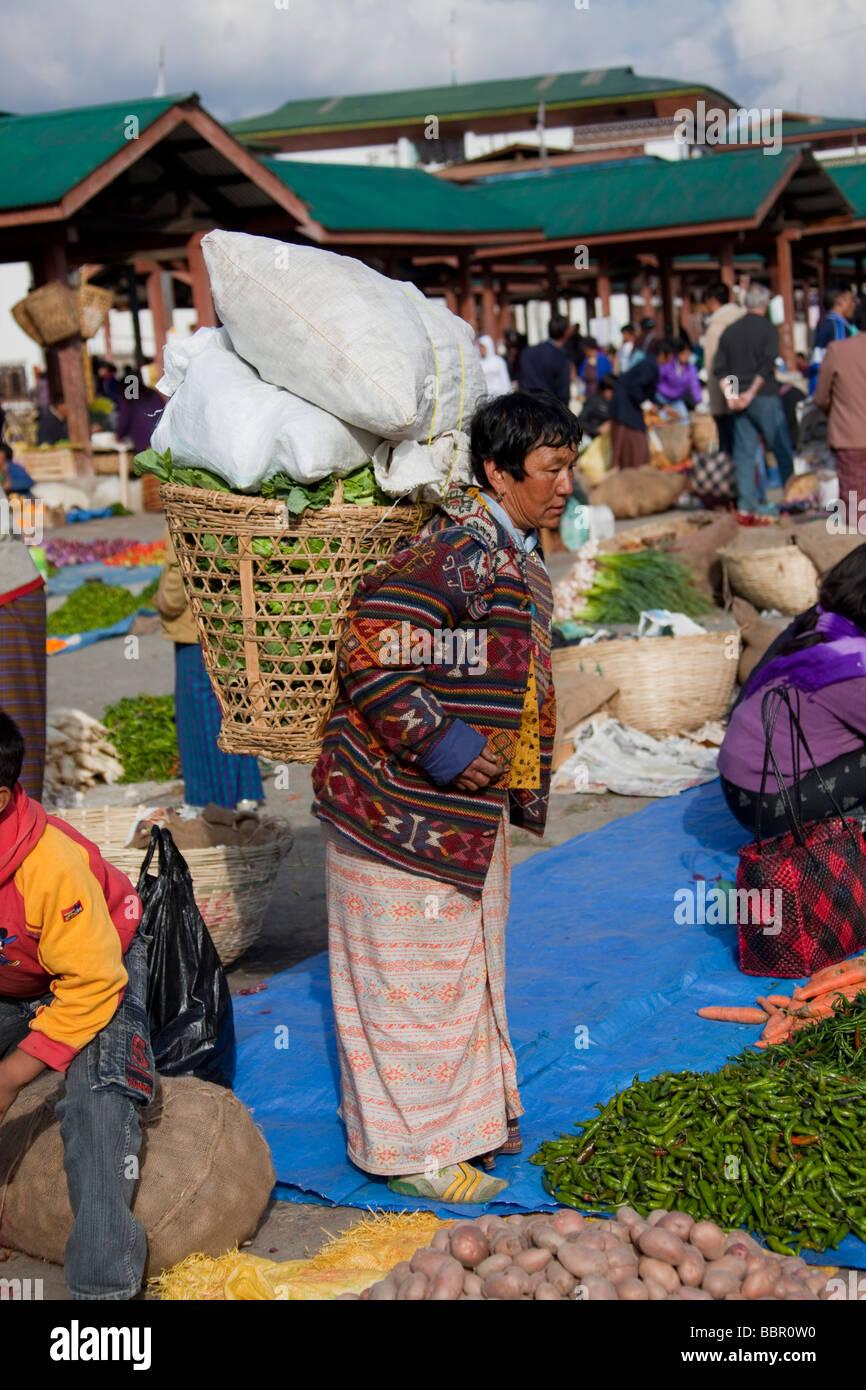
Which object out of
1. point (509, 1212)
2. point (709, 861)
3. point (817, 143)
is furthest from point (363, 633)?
point (817, 143)

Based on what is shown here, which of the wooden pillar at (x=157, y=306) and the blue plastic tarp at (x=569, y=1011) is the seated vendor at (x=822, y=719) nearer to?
the blue plastic tarp at (x=569, y=1011)

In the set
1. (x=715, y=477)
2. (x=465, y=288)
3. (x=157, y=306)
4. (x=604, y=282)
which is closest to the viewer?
(x=715, y=477)

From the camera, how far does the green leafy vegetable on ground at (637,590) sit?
8930 mm

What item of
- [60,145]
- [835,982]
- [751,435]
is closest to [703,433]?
[751,435]

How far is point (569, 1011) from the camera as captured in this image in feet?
13.6

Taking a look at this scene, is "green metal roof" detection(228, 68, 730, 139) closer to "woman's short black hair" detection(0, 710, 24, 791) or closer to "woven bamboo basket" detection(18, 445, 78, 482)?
"woven bamboo basket" detection(18, 445, 78, 482)

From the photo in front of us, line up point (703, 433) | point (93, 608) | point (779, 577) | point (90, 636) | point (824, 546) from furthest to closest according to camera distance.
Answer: point (703, 433), point (93, 608), point (90, 636), point (779, 577), point (824, 546)

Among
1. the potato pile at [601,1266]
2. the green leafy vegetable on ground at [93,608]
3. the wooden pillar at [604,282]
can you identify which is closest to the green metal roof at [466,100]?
the wooden pillar at [604,282]

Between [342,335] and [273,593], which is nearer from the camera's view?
[342,335]

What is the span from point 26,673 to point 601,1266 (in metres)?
2.70

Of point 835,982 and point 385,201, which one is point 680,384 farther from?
point 835,982

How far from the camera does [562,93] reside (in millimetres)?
37562

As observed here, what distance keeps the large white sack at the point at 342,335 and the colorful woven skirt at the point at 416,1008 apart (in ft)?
3.14

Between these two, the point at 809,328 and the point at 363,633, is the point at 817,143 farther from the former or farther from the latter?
the point at 363,633
